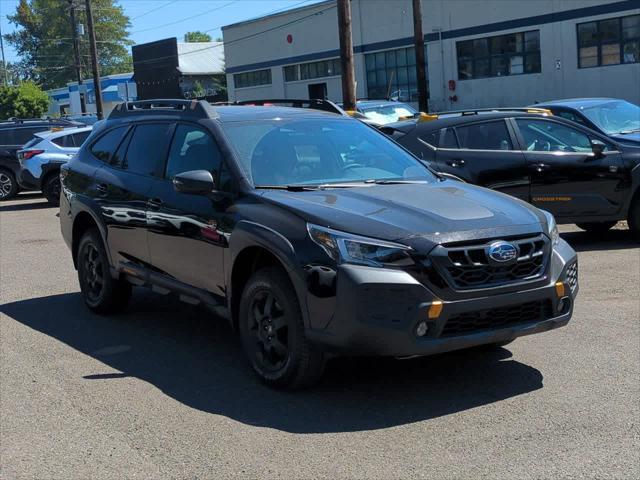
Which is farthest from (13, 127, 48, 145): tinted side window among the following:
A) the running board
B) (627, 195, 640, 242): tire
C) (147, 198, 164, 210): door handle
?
(147, 198, 164, 210): door handle

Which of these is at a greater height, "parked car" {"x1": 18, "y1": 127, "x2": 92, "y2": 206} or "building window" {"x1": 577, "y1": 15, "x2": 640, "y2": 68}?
"building window" {"x1": 577, "y1": 15, "x2": 640, "y2": 68}

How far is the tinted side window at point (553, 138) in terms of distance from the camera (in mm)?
10930

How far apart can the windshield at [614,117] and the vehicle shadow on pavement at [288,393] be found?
928 cm

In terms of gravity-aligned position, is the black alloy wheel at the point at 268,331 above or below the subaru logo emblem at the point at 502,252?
below

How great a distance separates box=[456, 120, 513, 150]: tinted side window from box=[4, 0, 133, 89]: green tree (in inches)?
4544

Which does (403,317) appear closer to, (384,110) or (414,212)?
(414,212)

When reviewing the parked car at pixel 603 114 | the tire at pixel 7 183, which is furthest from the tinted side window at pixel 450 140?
the tire at pixel 7 183

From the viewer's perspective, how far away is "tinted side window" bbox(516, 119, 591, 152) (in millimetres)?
10930

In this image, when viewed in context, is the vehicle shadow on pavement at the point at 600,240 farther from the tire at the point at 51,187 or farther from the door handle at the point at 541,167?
the tire at the point at 51,187

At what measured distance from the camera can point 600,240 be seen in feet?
37.8

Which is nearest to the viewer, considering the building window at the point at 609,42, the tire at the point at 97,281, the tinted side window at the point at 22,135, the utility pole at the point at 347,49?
the tire at the point at 97,281

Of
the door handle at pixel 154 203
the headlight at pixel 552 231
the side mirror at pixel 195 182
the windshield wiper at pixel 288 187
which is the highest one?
the side mirror at pixel 195 182

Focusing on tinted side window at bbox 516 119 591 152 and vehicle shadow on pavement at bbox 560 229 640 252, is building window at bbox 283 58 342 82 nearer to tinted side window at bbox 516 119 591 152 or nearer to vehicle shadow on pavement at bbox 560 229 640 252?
vehicle shadow on pavement at bbox 560 229 640 252

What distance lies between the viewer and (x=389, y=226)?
5215 millimetres
